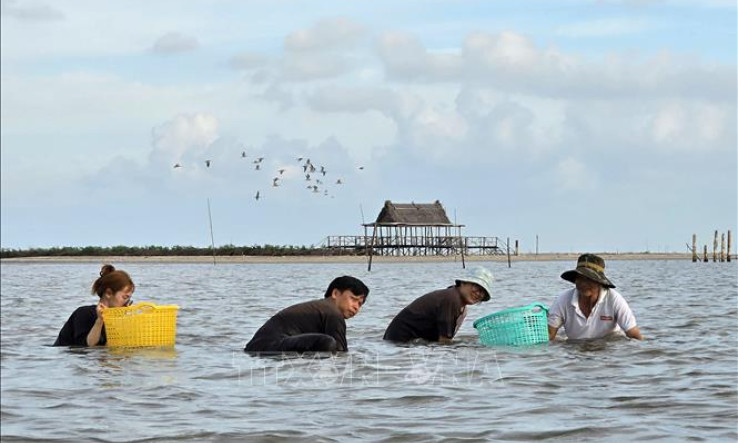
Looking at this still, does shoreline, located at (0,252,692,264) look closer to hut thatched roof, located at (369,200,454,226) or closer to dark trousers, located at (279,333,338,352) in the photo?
hut thatched roof, located at (369,200,454,226)

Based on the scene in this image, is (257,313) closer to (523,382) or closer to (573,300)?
(573,300)

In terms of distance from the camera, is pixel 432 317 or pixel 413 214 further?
pixel 413 214

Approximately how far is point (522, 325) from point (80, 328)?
4.81 m

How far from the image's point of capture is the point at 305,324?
11.3m

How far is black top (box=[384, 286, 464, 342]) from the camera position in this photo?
12.0 m

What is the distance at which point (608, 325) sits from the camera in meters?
11.7

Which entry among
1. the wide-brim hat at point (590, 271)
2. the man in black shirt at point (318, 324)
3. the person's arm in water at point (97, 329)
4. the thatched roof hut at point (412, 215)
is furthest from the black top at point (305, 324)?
the thatched roof hut at point (412, 215)

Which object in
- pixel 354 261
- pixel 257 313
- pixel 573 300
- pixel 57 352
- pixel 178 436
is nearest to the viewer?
pixel 178 436

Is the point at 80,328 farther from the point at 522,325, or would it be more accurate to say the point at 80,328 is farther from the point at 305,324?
the point at 522,325

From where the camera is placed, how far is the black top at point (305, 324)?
11094 millimetres

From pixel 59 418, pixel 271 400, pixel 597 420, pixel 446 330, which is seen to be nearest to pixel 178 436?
pixel 59 418

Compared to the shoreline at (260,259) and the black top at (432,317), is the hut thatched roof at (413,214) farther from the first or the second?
the black top at (432,317)

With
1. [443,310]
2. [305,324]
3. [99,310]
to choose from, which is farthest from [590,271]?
[99,310]

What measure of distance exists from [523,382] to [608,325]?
214 cm
